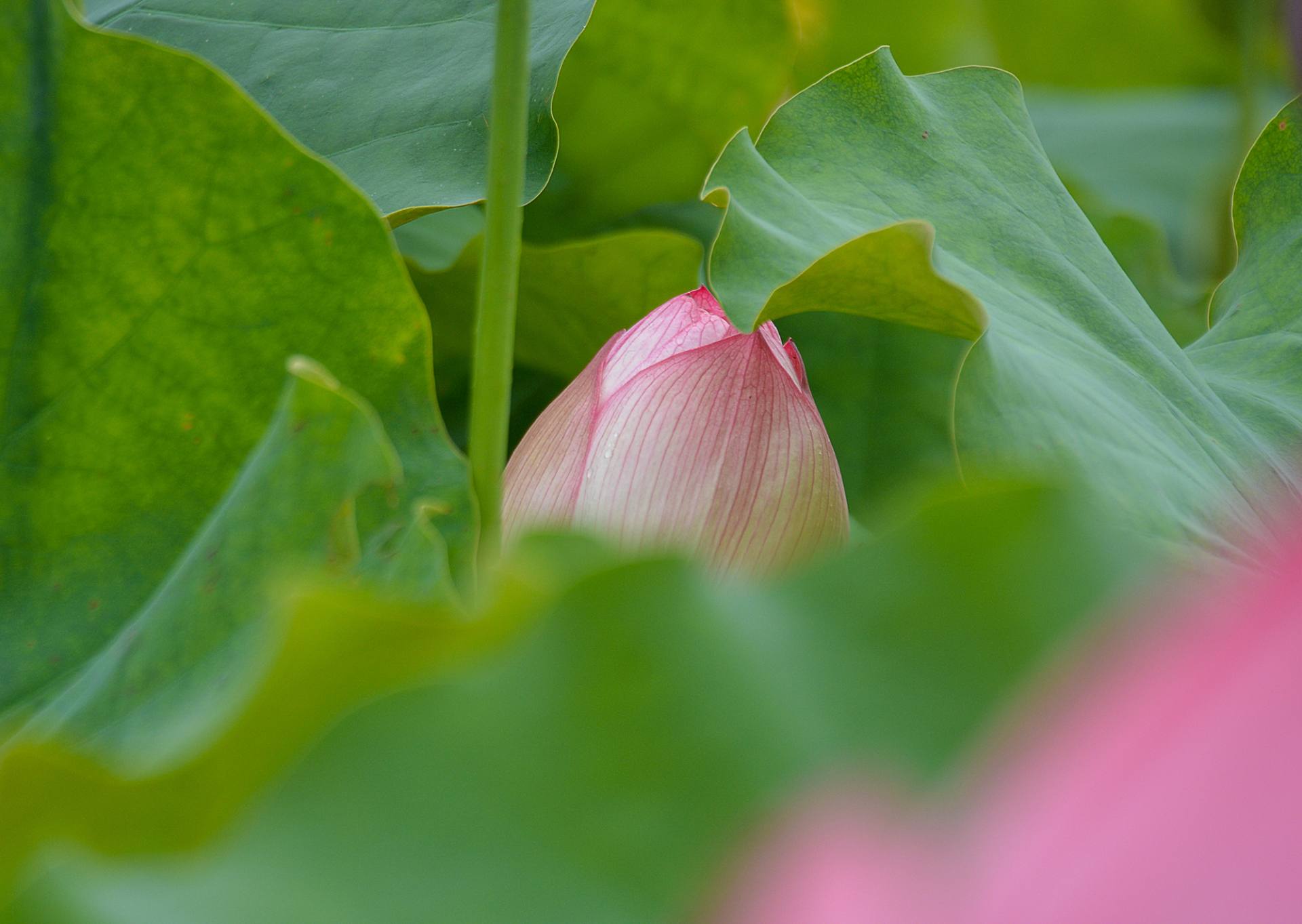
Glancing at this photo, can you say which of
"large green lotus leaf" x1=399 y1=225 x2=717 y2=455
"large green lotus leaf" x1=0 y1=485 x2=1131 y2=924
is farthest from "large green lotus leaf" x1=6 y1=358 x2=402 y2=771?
"large green lotus leaf" x1=399 y1=225 x2=717 y2=455

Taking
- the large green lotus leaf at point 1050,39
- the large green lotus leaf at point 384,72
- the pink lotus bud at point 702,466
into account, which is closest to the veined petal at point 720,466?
the pink lotus bud at point 702,466

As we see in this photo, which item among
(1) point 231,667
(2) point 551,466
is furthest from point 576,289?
(1) point 231,667

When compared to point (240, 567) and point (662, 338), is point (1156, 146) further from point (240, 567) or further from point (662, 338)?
point (240, 567)

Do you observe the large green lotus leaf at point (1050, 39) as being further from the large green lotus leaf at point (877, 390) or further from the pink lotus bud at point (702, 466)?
the pink lotus bud at point (702, 466)

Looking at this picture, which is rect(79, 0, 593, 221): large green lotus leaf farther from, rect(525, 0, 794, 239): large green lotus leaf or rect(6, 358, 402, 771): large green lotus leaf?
rect(6, 358, 402, 771): large green lotus leaf

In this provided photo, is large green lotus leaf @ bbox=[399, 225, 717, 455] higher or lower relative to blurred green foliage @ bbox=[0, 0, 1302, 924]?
lower

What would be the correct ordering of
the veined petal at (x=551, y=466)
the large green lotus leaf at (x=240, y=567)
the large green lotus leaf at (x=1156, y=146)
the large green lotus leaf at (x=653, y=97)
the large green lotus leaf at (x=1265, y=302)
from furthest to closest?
the large green lotus leaf at (x=1156, y=146) < the large green lotus leaf at (x=653, y=97) < the large green lotus leaf at (x=1265, y=302) < the veined petal at (x=551, y=466) < the large green lotus leaf at (x=240, y=567)

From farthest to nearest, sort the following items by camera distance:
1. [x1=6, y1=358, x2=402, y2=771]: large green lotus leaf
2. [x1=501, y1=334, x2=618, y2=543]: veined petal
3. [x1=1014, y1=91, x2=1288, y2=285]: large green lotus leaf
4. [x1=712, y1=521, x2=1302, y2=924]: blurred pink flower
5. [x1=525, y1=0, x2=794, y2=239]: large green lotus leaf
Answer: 1. [x1=1014, y1=91, x2=1288, y2=285]: large green lotus leaf
2. [x1=525, y1=0, x2=794, y2=239]: large green lotus leaf
3. [x1=501, y1=334, x2=618, y2=543]: veined petal
4. [x1=6, y1=358, x2=402, y2=771]: large green lotus leaf
5. [x1=712, y1=521, x2=1302, y2=924]: blurred pink flower
